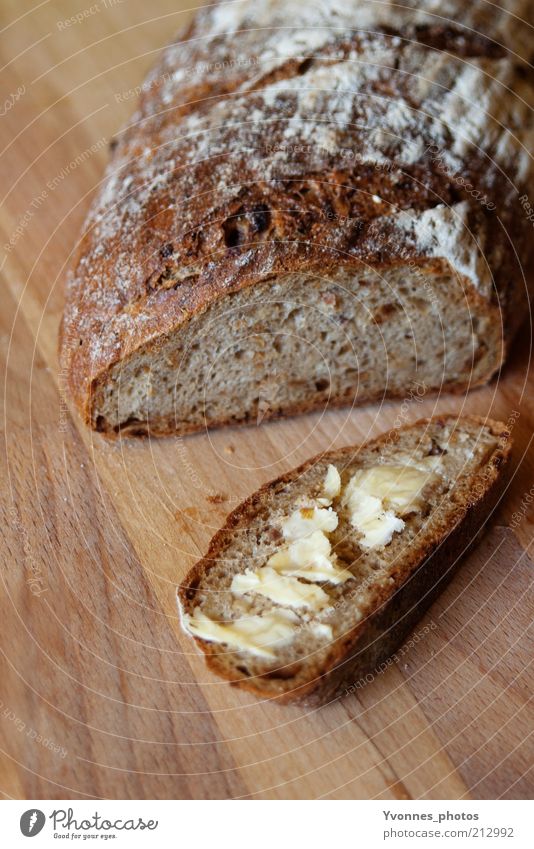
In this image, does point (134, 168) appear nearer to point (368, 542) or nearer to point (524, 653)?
point (368, 542)

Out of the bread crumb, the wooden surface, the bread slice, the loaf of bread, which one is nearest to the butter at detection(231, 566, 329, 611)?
the bread slice

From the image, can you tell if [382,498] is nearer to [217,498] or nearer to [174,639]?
[217,498]

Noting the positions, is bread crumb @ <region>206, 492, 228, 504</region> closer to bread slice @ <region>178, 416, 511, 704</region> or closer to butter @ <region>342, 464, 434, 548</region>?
bread slice @ <region>178, 416, 511, 704</region>

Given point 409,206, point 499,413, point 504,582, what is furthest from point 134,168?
point 504,582
